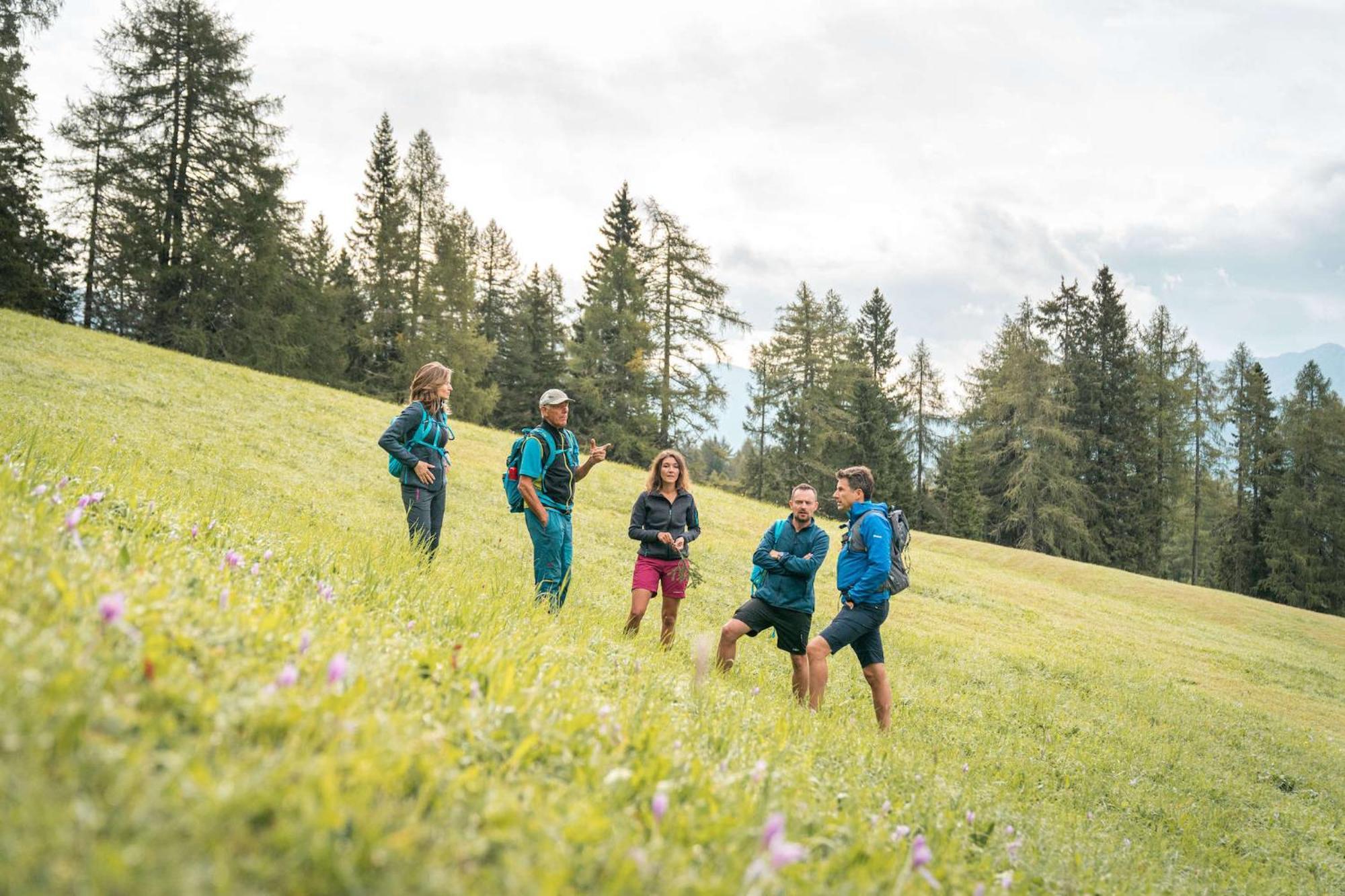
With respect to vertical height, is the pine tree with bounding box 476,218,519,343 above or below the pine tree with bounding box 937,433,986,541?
above

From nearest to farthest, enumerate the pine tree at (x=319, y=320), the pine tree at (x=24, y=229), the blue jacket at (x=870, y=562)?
the blue jacket at (x=870, y=562) < the pine tree at (x=24, y=229) < the pine tree at (x=319, y=320)

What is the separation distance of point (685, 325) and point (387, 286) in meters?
19.0

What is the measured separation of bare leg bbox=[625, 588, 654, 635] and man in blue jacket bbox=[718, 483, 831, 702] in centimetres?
85

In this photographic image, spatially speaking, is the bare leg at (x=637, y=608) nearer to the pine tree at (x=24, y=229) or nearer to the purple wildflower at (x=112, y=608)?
the purple wildflower at (x=112, y=608)

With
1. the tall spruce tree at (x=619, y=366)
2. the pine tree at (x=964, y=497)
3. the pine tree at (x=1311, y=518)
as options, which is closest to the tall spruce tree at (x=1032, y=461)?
the pine tree at (x=964, y=497)

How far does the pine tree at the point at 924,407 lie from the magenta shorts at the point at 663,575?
6114 centimetres

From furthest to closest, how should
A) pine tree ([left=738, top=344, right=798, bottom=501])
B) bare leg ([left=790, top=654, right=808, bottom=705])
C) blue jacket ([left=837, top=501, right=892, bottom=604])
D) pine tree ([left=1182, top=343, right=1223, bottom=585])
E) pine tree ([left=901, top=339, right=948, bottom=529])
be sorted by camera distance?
1. pine tree ([left=901, top=339, right=948, bottom=529])
2. pine tree ([left=1182, top=343, right=1223, bottom=585])
3. pine tree ([left=738, top=344, right=798, bottom=501])
4. bare leg ([left=790, top=654, right=808, bottom=705])
5. blue jacket ([left=837, top=501, right=892, bottom=604])

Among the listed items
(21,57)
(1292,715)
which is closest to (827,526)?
(1292,715)

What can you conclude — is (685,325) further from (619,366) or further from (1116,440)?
(1116,440)

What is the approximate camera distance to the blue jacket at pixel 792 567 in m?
7.11

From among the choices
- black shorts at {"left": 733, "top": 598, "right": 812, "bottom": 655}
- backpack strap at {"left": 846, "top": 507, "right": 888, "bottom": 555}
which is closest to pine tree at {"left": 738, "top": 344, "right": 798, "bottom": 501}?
black shorts at {"left": 733, "top": 598, "right": 812, "bottom": 655}

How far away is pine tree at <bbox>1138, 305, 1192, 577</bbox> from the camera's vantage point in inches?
2157

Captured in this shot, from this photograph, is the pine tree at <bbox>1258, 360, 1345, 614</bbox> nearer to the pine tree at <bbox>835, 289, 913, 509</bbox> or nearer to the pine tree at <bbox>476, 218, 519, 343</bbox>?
the pine tree at <bbox>835, 289, 913, 509</bbox>

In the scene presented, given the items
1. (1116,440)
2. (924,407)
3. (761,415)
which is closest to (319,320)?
(761,415)
